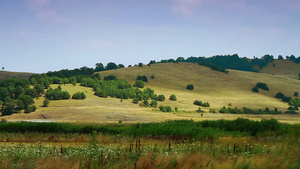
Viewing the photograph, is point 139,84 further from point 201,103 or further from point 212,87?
point 212,87

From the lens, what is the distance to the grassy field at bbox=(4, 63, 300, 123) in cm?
10762

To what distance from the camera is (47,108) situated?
114m

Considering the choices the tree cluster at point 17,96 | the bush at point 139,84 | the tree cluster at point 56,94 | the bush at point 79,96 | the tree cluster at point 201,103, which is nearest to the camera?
the tree cluster at point 17,96

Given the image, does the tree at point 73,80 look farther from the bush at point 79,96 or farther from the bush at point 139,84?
the bush at point 139,84

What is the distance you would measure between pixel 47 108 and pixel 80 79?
39.3 metres

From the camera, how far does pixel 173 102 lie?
14225 centimetres

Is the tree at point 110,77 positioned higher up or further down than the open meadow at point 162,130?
higher up

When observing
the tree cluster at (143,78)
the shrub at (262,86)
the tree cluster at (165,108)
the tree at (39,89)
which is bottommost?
the tree cluster at (165,108)

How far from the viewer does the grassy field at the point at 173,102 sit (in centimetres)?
10762

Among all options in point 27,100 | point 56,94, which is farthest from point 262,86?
point 27,100

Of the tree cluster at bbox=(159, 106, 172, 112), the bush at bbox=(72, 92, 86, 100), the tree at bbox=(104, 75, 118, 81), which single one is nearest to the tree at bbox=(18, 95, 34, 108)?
the bush at bbox=(72, 92, 86, 100)

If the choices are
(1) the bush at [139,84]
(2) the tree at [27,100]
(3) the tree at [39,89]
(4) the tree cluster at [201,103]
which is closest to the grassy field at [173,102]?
(4) the tree cluster at [201,103]

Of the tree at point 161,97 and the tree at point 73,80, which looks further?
the tree at point 73,80

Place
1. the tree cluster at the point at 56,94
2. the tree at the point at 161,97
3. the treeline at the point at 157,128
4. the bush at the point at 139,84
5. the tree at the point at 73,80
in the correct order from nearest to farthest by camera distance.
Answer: the treeline at the point at 157,128 < the tree cluster at the point at 56,94 < the tree at the point at 161,97 < the tree at the point at 73,80 < the bush at the point at 139,84
